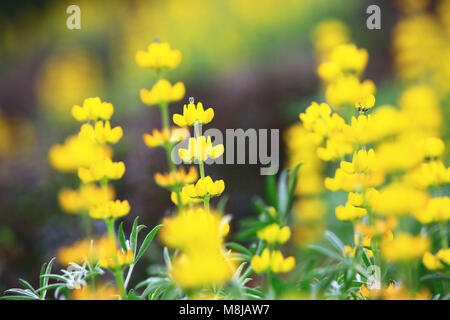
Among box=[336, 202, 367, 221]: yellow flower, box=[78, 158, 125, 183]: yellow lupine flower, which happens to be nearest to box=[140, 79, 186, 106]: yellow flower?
box=[78, 158, 125, 183]: yellow lupine flower

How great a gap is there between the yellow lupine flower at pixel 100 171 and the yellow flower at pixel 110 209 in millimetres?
49

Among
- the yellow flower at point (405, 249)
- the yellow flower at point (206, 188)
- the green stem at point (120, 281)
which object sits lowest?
the green stem at point (120, 281)

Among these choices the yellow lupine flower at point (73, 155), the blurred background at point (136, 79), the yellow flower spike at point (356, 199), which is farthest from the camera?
the blurred background at point (136, 79)

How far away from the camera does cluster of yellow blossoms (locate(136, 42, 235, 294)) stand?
2.29ft

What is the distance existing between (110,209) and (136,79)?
4.31 metres

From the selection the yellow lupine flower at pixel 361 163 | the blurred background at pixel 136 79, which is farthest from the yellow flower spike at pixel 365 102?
the blurred background at pixel 136 79

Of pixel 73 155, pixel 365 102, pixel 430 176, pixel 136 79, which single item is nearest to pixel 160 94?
pixel 73 155

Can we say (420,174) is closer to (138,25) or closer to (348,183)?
(348,183)

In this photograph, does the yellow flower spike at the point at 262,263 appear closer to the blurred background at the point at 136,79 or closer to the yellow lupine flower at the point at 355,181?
the yellow lupine flower at the point at 355,181

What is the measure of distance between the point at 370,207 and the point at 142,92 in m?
0.47

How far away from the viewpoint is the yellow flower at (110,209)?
884 mm

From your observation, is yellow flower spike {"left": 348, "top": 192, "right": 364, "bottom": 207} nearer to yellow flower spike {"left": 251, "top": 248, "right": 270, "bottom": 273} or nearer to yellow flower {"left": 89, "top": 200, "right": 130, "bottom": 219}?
yellow flower spike {"left": 251, "top": 248, "right": 270, "bottom": 273}

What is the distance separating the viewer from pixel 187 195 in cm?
98

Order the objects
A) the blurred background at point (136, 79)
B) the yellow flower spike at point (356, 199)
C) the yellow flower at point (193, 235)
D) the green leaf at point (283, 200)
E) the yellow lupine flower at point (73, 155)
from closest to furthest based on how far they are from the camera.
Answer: the yellow flower at point (193, 235), the yellow lupine flower at point (73, 155), the yellow flower spike at point (356, 199), the green leaf at point (283, 200), the blurred background at point (136, 79)
